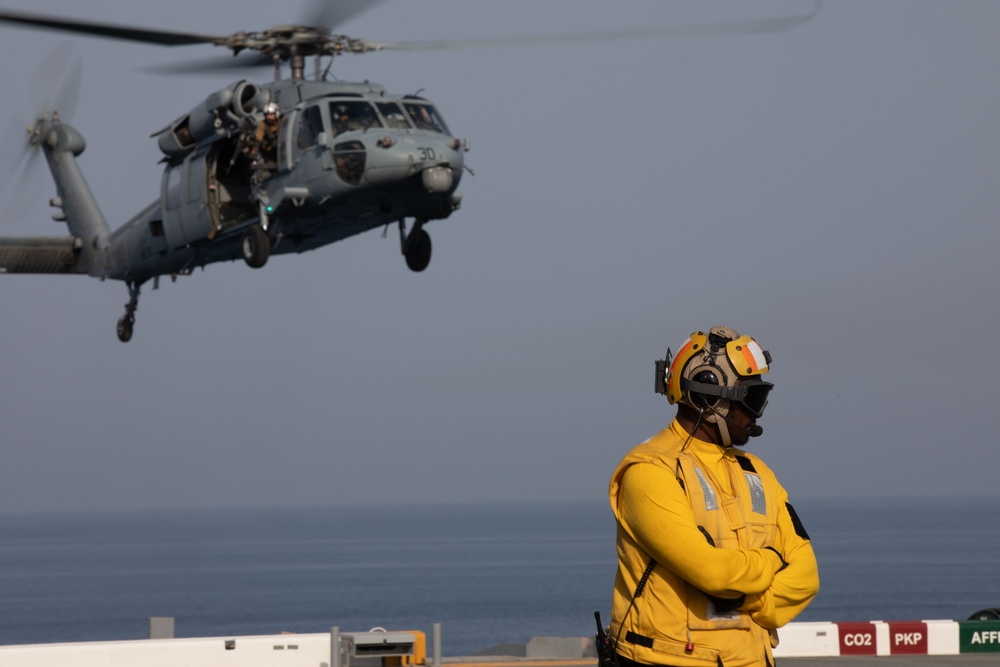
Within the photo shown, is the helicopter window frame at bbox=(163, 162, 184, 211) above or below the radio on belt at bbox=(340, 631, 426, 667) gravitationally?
above

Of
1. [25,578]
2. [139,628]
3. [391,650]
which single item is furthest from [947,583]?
Result: [391,650]

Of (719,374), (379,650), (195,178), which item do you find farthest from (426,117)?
(719,374)

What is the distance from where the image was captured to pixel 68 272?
27.2 m

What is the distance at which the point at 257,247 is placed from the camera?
20734mm

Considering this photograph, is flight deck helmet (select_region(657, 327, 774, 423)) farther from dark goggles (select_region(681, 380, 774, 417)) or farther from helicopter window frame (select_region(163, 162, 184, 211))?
helicopter window frame (select_region(163, 162, 184, 211))

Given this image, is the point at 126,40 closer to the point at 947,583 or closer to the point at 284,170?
the point at 284,170

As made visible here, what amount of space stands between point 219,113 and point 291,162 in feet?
5.08

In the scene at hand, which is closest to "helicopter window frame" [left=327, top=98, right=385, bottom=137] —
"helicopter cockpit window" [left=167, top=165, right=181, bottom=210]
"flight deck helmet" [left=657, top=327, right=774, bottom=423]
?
"helicopter cockpit window" [left=167, top=165, right=181, bottom=210]

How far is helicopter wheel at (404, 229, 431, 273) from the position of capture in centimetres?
2169

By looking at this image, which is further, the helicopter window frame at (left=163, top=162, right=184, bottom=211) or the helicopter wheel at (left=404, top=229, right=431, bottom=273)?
the helicopter window frame at (left=163, top=162, right=184, bottom=211)

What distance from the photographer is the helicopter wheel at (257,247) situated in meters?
20.7

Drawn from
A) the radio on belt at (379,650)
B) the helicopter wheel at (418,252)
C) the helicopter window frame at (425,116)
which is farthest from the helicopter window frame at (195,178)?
the radio on belt at (379,650)

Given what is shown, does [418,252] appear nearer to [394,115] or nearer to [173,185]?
[394,115]

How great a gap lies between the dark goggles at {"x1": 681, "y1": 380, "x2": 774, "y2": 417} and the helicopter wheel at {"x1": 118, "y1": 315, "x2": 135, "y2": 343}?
22.4 m
